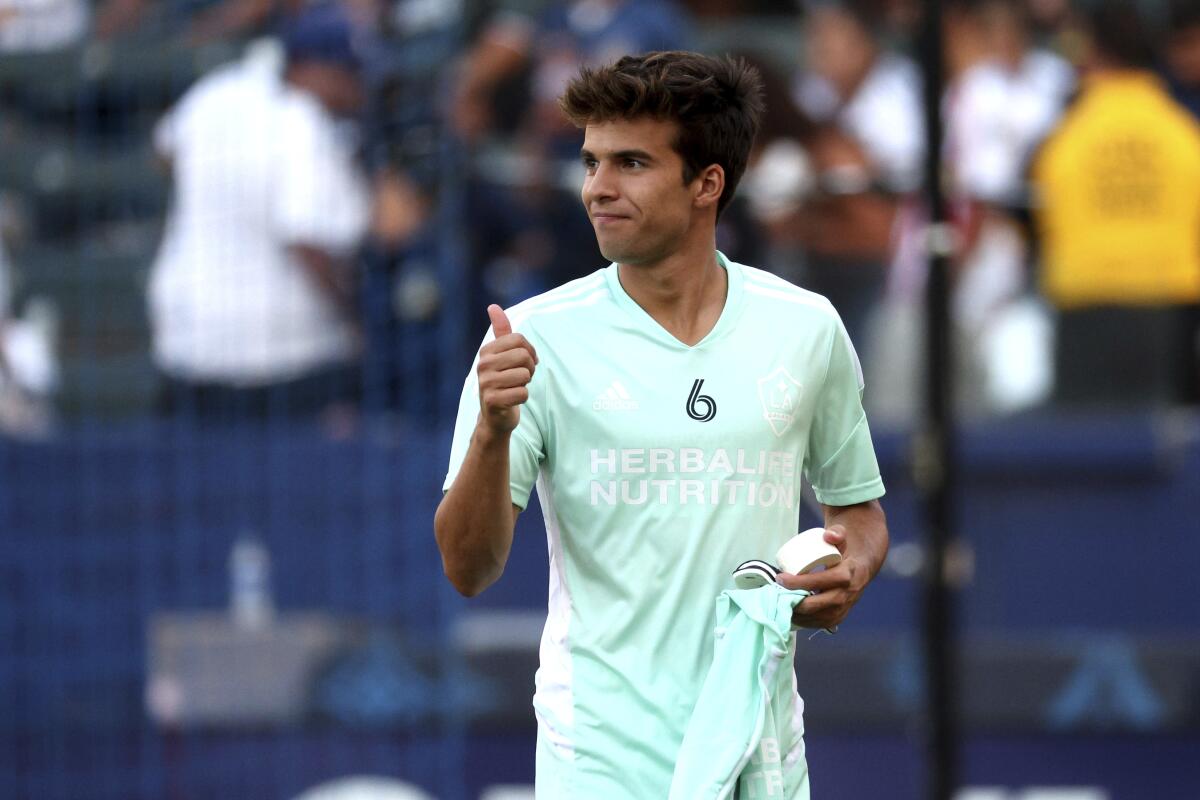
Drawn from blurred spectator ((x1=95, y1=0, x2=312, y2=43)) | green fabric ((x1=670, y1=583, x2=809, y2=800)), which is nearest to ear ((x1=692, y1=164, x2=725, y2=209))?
green fabric ((x1=670, y1=583, x2=809, y2=800))

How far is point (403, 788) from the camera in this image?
6.35m

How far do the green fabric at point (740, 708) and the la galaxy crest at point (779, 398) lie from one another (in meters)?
0.32

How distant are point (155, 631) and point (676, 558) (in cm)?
365

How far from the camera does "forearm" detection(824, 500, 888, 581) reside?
3.37 m

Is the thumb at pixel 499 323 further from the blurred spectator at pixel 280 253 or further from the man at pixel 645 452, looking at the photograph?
the blurred spectator at pixel 280 253

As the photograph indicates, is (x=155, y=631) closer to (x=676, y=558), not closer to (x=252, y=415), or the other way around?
(x=252, y=415)

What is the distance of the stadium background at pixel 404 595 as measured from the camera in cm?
636

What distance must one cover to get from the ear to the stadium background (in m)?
3.14

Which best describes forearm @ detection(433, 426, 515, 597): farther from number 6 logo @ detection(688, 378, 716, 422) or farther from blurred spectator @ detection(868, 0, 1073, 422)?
blurred spectator @ detection(868, 0, 1073, 422)

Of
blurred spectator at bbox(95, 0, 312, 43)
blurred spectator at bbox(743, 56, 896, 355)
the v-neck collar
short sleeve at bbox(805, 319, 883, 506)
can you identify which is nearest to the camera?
the v-neck collar

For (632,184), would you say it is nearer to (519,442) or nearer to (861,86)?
(519,442)

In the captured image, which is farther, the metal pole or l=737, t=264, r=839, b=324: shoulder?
the metal pole

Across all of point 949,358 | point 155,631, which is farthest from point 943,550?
point 155,631

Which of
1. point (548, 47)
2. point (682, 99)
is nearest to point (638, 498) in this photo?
point (682, 99)
